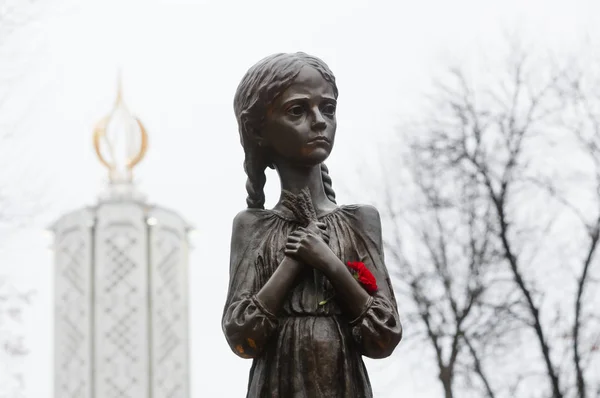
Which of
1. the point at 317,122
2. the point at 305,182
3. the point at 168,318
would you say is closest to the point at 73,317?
the point at 168,318

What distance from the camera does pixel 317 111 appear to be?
6.20 meters

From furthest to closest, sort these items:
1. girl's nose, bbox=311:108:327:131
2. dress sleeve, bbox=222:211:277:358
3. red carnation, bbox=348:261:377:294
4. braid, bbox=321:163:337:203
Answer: braid, bbox=321:163:337:203
girl's nose, bbox=311:108:327:131
red carnation, bbox=348:261:377:294
dress sleeve, bbox=222:211:277:358

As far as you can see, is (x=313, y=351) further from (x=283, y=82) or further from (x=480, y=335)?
(x=480, y=335)

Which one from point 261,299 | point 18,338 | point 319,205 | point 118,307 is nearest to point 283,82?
point 319,205

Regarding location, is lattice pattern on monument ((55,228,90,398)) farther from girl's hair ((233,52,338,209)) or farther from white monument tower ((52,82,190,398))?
girl's hair ((233,52,338,209))

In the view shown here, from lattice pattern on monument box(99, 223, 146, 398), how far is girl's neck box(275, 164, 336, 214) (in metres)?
22.5

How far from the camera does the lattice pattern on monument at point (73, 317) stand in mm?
28734

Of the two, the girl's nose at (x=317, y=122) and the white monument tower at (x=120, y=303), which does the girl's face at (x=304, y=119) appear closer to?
the girl's nose at (x=317, y=122)

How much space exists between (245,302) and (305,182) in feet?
2.44

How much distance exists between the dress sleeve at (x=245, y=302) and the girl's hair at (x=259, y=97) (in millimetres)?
217

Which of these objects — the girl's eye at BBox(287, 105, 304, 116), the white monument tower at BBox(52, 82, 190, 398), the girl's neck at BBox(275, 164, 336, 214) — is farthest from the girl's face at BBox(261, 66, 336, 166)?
the white monument tower at BBox(52, 82, 190, 398)

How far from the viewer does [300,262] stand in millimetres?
5961

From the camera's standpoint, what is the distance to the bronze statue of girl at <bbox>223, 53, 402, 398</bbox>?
592 cm

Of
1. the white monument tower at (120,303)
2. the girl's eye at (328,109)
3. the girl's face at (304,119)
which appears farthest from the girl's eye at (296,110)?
the white monument tower at (120,303)
